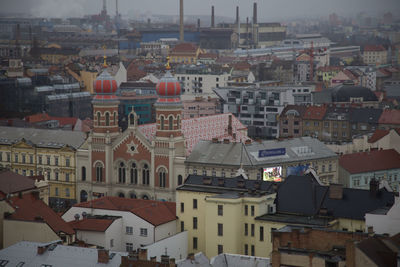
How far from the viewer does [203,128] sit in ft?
334

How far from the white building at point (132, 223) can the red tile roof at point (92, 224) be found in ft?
1.22

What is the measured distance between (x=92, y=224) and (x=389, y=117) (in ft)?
227

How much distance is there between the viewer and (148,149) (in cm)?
Answer: 9262

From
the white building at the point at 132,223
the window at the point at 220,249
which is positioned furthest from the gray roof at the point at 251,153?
the window at the point at 220,249

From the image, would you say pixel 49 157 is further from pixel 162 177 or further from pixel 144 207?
pixel 144 207

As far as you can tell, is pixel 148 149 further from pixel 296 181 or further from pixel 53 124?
pixel 53 124

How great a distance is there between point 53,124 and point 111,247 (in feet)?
176

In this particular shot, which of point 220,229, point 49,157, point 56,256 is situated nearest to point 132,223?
point 220,229

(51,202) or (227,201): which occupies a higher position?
(227,201)

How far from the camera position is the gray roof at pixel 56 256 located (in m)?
56.9

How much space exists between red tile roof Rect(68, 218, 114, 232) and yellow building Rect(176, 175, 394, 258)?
6.15m

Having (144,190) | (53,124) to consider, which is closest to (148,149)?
(144,190)

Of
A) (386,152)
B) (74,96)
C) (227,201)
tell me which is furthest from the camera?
(74,96)

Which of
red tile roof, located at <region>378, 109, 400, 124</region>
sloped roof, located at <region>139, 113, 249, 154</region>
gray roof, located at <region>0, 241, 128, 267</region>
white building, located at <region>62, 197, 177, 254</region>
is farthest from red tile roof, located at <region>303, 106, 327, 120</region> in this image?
gray roof, located at <region>0, 241, 128, 267</region>
